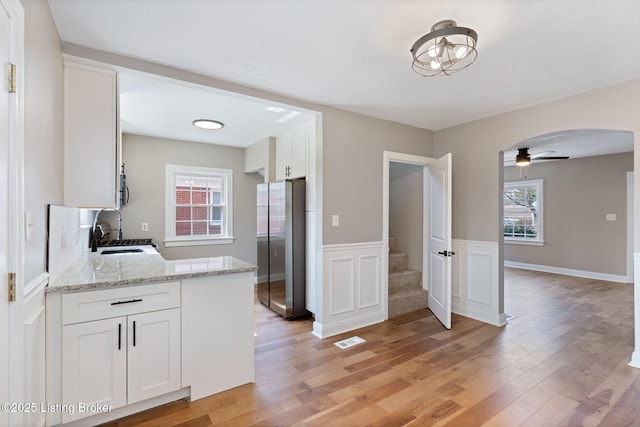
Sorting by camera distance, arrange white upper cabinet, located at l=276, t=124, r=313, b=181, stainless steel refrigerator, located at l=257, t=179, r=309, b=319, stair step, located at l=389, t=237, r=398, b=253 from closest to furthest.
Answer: stainless steel refrigerator, located at l=257, t=179, r=309, b=319 < white upper cabinet, located at l=276, t=124, r=313, b=181 < stair step, located at l=389, t=237, r=398, b=253

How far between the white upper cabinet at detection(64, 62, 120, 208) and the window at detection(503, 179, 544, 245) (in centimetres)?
711

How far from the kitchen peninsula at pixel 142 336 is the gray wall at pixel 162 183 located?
2.41 meters

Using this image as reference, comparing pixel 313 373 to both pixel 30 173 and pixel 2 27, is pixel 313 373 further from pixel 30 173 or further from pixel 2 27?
pixel 2 27

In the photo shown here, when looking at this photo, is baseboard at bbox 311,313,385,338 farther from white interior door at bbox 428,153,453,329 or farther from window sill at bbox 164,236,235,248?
window sill at bbox 164,236,235,248

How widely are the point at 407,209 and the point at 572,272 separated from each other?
14.3ft

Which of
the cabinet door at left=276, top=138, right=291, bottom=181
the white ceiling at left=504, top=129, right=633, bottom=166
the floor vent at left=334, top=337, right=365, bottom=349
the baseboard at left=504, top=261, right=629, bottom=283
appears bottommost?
the floor vent at left=334, top=337, right=365, bottom=349

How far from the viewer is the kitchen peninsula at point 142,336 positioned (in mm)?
1717

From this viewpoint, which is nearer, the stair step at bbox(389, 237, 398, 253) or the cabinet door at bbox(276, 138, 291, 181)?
the cabinet door at bbox(276, 138, 291, 181)

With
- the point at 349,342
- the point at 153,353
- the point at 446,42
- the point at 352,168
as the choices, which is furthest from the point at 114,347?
the point at 446,42

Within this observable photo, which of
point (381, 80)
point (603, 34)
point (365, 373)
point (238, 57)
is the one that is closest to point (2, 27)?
point (238, 57)

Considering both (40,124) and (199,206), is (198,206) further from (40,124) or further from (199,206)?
(40,124)

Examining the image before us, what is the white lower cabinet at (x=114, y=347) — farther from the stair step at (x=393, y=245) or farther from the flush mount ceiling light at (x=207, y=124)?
the stair step at (x=393, y=245)

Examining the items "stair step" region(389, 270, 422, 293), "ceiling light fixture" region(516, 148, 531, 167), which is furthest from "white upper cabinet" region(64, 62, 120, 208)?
"ceiling light fixture" region(516, 148, 531, 167)

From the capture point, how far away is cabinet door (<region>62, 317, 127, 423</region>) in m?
1.72
